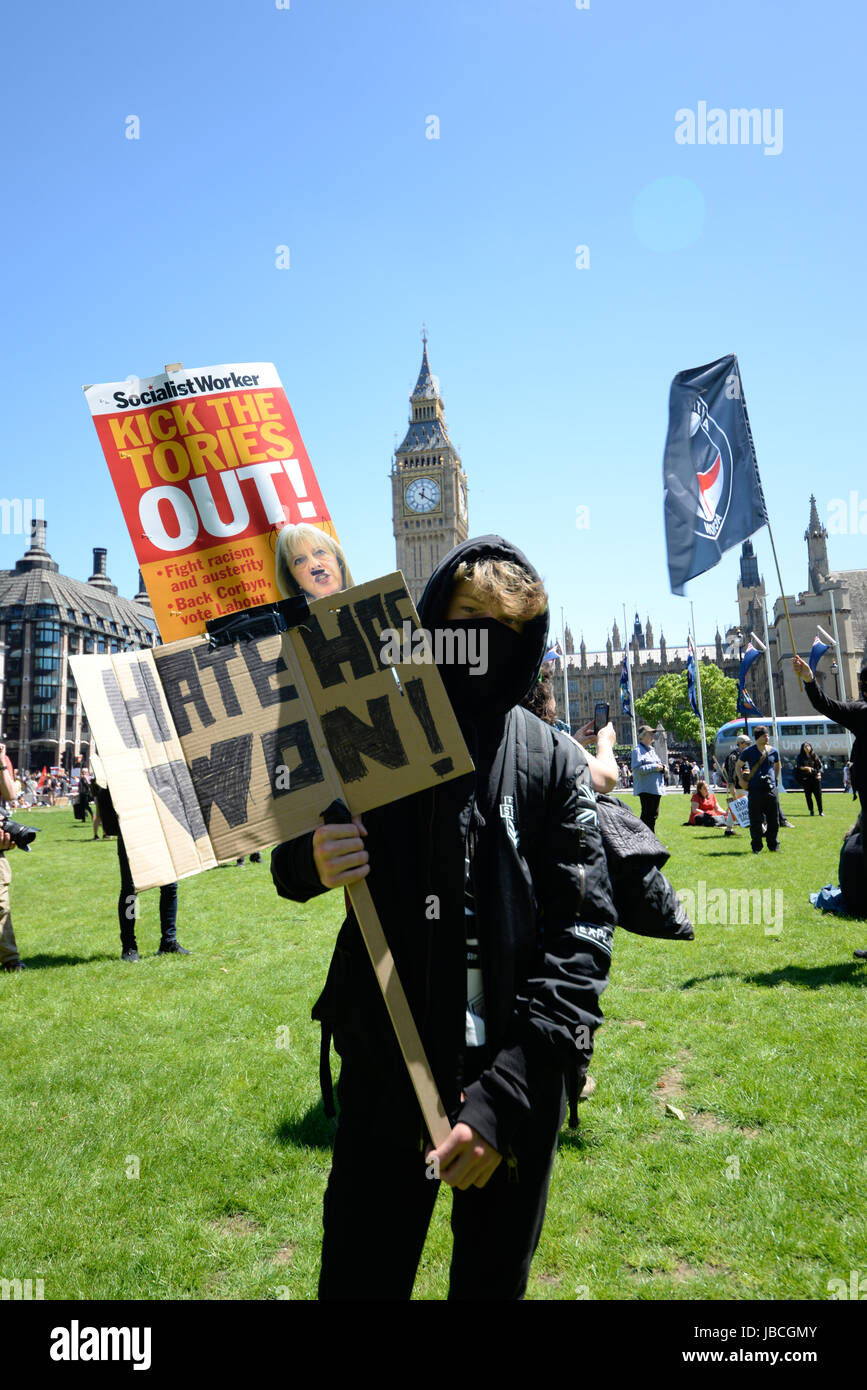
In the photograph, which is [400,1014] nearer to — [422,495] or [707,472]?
[707,472]

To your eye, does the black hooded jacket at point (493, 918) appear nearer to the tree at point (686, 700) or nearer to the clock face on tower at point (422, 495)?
the tree at point (686, 700)

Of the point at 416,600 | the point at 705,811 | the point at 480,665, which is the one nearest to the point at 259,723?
the point at 480,665

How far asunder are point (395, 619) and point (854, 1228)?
346 centimetres

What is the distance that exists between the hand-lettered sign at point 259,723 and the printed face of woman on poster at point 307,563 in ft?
0.45

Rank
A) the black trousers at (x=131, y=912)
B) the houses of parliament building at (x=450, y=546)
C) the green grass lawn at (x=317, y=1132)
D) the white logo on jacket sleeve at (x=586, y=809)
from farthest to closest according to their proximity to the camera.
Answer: the houses of parliament building at (x=450, y=546) → the black trousers at (x=131, y=912) → the green grass lawn at (x=317, y=1132) → the white logo on jacket sleeve at (x=586, y=809)

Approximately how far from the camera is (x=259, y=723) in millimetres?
2260

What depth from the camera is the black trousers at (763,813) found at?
632 inches

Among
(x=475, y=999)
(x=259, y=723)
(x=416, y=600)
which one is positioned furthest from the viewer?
(x=416, y=600)

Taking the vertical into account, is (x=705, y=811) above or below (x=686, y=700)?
below

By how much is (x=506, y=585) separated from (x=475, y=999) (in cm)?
110

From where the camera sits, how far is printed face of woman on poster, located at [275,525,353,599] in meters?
2.31

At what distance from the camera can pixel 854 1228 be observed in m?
3.46

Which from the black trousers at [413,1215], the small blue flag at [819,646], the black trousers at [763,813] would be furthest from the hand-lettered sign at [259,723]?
the black trousers at [763,813]
